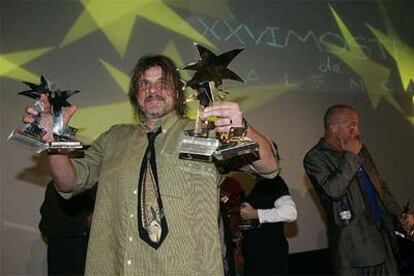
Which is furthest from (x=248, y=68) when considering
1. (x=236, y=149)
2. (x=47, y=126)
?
(x=236, y=149)

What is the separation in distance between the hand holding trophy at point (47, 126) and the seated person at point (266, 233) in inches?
50.3

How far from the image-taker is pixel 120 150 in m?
1.42

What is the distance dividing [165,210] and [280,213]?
1.28 m

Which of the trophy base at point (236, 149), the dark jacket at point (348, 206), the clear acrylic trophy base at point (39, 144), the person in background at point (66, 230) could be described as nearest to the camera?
the trophy base at point (236, 149)

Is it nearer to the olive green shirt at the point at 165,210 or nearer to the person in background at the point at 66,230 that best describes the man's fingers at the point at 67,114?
the olive green shirt at the point at 165,210

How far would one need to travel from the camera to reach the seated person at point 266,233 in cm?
242

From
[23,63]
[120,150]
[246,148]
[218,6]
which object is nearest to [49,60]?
[23,63]

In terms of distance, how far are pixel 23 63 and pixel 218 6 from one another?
161 cm

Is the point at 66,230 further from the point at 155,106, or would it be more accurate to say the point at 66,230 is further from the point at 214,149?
the point at 214,149

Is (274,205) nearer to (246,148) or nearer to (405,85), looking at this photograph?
(246,148)

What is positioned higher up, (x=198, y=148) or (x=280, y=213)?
(x=198, y=148)

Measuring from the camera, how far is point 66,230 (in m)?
2.28

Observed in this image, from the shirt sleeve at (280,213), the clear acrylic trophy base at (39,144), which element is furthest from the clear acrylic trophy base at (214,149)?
the shirt sleeve at (280,213)

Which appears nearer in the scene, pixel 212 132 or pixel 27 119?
pixel 212 132
